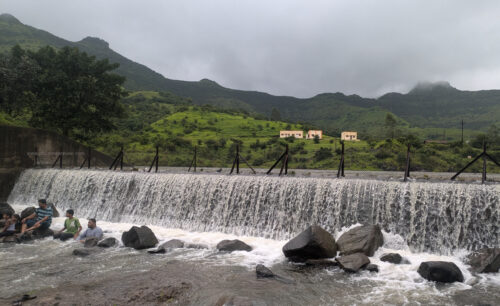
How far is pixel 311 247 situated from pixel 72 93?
89.9 ft

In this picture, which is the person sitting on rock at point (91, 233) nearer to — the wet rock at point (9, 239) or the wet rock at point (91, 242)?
the wet rock at point (91, 242)

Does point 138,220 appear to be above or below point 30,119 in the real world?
below

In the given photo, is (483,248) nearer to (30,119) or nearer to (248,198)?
(248,198)

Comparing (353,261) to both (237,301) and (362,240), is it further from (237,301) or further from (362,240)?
(237,301)

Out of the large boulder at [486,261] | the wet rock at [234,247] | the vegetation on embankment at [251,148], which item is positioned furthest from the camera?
the vegetation on embankment at [251,148]

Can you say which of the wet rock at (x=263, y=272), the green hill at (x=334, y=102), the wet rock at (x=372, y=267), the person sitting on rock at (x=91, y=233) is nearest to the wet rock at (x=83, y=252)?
the person sitting on rock at (x=91, y=233)

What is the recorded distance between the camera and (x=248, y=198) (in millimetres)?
13383

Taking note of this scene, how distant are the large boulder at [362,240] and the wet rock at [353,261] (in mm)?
439

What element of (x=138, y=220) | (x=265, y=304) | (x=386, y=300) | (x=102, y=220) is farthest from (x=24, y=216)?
(x=386, y=300)

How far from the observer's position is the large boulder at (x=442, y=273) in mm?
7945

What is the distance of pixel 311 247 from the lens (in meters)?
9.38

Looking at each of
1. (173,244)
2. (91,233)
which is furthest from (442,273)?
(91,233)

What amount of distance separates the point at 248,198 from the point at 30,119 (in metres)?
25.7

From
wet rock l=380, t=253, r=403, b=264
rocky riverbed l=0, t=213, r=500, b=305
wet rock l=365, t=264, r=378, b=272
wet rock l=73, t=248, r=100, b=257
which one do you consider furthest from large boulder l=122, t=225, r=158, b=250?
wet rock l=380, t=253, r=403, b=264
